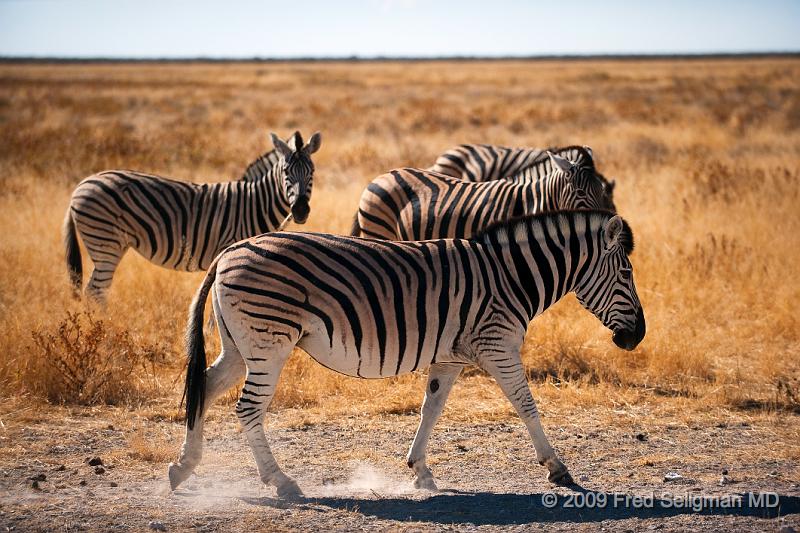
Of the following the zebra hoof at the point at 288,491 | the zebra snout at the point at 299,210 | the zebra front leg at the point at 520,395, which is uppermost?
the zebra snout at the point at 299,210

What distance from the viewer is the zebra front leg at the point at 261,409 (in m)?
4.80

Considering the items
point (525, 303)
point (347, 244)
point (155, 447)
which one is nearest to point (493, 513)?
point (525, 303)

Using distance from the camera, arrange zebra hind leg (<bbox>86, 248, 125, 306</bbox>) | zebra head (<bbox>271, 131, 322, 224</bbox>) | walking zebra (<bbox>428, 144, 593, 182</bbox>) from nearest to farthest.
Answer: zebra hind leg (<bbox>86, 248, 125, 306</bbox>), zebra head (<bbox>271, 131, 322, 224</bbox>), walking zebra (<bbox>428, 144, 593, 182</bbox>)

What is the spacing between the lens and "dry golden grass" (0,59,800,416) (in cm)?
706

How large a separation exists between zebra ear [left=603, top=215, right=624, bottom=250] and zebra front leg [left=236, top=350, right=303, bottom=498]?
2.06m

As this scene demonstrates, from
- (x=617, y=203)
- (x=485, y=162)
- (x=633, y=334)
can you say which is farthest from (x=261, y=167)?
(x=617, y=203)

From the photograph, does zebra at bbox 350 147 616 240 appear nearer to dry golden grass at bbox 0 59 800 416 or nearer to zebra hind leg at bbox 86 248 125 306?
dry golden grass at bbox 0 59 800 416

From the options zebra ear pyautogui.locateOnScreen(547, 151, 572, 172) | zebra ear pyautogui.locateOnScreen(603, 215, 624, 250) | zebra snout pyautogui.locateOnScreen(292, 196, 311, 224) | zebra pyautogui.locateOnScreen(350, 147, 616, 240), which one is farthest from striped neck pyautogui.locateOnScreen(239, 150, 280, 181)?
zebra ear pyautogui.locateOnScreen(603, 215, 624, 250)

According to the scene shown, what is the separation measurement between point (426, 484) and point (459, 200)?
3.40 metres

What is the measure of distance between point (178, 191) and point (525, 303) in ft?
15.7

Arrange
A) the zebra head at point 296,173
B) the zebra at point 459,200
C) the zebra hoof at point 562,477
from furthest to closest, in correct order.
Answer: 1. the zebra head at point 296,173
2. the zebra at point 459,200
3. the zebra hoof at point 562,477

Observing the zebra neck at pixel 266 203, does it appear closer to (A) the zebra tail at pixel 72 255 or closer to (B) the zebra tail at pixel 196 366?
(A) the zebra tail at pixel 72 255

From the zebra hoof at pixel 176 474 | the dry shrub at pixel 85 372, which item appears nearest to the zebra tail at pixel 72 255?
the dry shrub at pixel 85 372

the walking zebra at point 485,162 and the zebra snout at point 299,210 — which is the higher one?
the walking zebra at point 485,162
